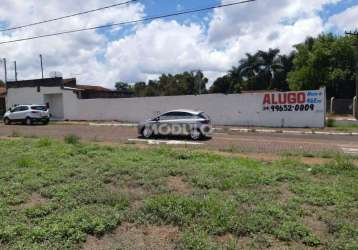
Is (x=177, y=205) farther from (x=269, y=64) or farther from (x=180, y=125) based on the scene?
(x=269, y=64)

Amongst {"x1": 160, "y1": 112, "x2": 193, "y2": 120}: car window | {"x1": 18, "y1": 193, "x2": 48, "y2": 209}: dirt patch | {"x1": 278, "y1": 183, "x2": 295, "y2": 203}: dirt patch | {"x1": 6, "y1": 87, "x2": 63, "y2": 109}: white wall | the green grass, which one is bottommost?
the green grass

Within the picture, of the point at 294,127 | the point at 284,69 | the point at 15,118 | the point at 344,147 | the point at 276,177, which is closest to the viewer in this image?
the point at 276,177

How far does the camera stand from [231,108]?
31.2m

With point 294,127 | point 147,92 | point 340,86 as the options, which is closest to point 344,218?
point 294,127

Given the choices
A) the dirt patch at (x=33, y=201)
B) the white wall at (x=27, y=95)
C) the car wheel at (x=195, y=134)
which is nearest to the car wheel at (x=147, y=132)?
the car wheel at (x=195, y=134)

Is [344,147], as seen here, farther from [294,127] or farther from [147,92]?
[147,92]

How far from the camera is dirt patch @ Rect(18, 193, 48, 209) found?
726 cm

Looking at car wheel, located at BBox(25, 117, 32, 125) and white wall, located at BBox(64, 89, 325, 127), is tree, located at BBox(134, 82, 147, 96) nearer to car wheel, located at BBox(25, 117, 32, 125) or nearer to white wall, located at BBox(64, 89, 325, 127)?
white wall, located at BBox(64, 89, 325, 127)

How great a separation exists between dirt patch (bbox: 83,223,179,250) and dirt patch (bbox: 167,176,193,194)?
1.76 metres

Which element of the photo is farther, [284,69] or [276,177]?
[284,69]

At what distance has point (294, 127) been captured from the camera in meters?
28.5

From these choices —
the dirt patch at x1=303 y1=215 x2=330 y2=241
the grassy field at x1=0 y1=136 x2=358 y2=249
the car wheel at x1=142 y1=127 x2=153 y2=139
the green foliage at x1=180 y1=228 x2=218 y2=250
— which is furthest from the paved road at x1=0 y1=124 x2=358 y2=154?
the green foliage at x1=180 y1=228 x2=218 y2=250

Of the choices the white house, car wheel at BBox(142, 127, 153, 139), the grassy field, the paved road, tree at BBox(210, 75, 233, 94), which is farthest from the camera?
tree at BBox(210, 75, 233, 94)

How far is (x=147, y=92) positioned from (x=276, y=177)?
78.2 m
